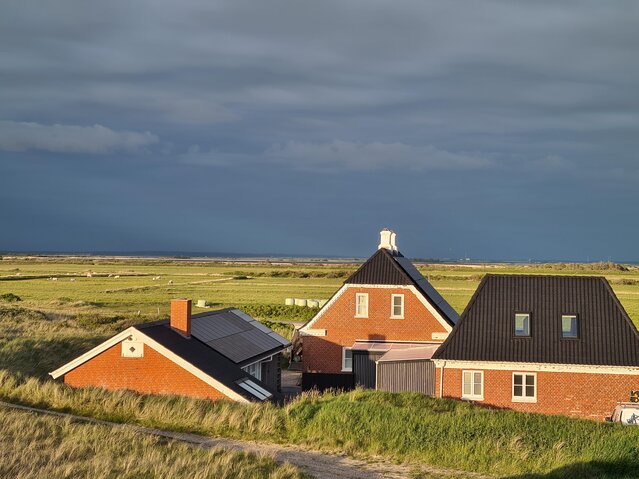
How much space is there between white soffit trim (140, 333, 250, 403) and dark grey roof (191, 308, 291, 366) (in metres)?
3.57

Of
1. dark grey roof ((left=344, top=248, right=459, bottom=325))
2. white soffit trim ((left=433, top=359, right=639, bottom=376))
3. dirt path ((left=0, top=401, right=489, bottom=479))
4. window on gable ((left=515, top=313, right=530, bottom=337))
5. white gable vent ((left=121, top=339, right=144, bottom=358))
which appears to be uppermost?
dark grey roof ((left=344, top=248, right=459, bottom=325))

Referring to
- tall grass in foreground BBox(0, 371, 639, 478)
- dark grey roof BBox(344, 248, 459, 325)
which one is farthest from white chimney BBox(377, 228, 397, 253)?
tall grass in foreground BBox(0, 371, 639, 478)

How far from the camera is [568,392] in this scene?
1224 inches

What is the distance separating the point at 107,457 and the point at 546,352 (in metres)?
19.3

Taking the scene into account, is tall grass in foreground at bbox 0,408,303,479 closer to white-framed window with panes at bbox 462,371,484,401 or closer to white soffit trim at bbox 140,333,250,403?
white soffit trim at bbox 140,333,250,403

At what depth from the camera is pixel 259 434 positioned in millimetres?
23250

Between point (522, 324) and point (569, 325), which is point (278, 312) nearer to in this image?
point (522, 324)

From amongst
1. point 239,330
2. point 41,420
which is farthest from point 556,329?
point 41,420

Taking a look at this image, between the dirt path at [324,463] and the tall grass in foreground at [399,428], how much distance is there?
0.57 m

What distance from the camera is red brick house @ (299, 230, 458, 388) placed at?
134 ft

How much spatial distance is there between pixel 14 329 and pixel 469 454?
3709 centimetres

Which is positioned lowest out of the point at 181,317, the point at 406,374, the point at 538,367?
the point at 406,374

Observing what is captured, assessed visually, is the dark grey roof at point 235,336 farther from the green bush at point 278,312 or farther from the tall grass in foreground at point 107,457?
the green bush at point 278,312

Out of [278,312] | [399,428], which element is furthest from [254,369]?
[278,312]
